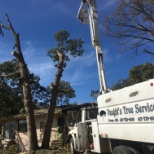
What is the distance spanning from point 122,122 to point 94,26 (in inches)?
199

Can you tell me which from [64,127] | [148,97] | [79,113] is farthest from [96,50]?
[64,127]

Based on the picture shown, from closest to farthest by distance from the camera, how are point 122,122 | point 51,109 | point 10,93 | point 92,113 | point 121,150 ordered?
point 122,122 < point 121,150 < point 92,113 < point 51,109 < point 10,93

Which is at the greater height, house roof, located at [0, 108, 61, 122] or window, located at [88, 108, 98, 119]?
house roof, located at [0, 108, 61, 122]

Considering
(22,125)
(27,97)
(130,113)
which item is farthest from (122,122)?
(22,125)

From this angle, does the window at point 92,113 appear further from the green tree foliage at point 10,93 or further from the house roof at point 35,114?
the green tree foliage at point 10,93

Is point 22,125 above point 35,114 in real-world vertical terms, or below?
below

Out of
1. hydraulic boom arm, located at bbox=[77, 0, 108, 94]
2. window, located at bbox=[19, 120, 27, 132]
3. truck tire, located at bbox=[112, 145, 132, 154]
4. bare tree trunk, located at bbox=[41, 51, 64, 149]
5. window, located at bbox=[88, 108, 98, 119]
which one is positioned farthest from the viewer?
window, located at bbox=[19, 120, 27, 132]

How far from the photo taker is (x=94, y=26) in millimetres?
11141

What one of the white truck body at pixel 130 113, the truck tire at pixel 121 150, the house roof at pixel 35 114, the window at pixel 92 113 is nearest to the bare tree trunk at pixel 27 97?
the house roof at pixel 35 114

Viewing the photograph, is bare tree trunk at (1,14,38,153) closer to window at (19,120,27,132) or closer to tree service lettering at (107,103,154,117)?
window at (19,120,27,132)

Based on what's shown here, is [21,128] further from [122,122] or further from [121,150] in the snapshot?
[122,122]

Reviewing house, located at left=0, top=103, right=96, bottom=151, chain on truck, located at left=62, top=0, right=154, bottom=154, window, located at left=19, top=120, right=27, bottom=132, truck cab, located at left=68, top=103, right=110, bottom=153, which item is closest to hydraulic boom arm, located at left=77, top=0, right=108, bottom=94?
chain on truck, located at left=62, top=0, right=154, bottom=154

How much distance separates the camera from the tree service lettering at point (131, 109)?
624 cm

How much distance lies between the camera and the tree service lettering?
6.24 meters
